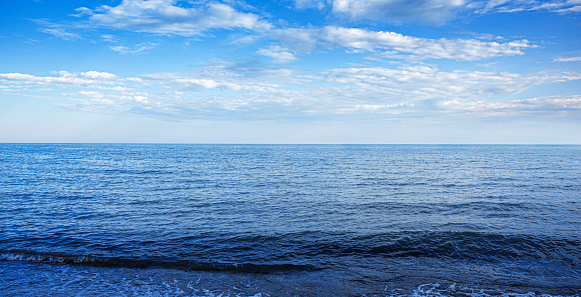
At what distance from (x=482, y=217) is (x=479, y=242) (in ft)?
19.4

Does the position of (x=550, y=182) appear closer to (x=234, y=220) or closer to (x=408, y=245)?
(x=408, y=245)

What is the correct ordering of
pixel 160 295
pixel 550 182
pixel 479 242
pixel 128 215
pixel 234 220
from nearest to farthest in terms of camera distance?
pixel 160 295 → pixel 479 242 → pixel 234 220 → pixel 128 215 → pixel 550 182

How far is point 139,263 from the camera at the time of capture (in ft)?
47.4

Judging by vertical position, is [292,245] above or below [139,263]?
above

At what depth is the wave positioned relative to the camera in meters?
13.9

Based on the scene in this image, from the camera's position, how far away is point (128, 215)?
22.9 metres

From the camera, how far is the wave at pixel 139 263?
13.9 m

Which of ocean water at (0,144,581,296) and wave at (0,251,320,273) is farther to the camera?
wave at (0,251,320,273)

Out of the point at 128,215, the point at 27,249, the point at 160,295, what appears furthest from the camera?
the point at 128,215

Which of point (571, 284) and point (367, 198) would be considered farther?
point (367, 198)

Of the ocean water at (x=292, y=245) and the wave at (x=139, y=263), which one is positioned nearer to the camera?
the ocean water at (x=292, y=245)

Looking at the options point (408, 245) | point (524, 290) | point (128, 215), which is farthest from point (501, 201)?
point (128, 215)

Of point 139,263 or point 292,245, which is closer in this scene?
point 139,263

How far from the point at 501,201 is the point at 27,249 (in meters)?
33.2
